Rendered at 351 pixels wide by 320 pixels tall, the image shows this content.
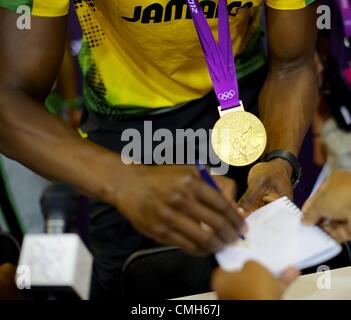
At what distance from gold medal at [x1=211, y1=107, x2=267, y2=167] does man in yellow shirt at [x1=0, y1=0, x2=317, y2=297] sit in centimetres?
3

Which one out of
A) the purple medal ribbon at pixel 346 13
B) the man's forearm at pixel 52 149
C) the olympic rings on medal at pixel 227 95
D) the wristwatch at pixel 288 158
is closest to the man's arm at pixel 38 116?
the man's forearm at pixel 52 149

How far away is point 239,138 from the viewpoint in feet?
3.78

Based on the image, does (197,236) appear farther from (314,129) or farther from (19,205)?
(19,205)

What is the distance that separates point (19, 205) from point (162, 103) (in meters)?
1.12

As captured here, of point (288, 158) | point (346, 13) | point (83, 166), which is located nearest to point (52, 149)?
point (83, 166)

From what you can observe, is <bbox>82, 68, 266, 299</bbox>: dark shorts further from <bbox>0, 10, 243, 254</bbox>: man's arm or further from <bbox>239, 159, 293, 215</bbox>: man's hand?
<bbox>0, 10, 243, 254</bbox>: man's arm

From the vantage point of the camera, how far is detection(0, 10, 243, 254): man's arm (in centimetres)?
75

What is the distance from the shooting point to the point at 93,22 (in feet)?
3.94

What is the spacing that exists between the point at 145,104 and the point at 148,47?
0.17 meters

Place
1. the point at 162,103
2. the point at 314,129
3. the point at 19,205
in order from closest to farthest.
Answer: the point at 162,103 → the point at 314,129 → the point at 19,205

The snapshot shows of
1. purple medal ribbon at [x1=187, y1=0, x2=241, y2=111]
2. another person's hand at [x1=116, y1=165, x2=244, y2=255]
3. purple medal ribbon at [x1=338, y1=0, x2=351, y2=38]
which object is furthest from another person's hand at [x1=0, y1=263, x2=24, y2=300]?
purple medal ribbon at [x1=338, y1=0, x2=351, y2=38]

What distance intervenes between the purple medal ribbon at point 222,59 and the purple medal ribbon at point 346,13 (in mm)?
668

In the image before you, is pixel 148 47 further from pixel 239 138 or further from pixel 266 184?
pixel 266 184
